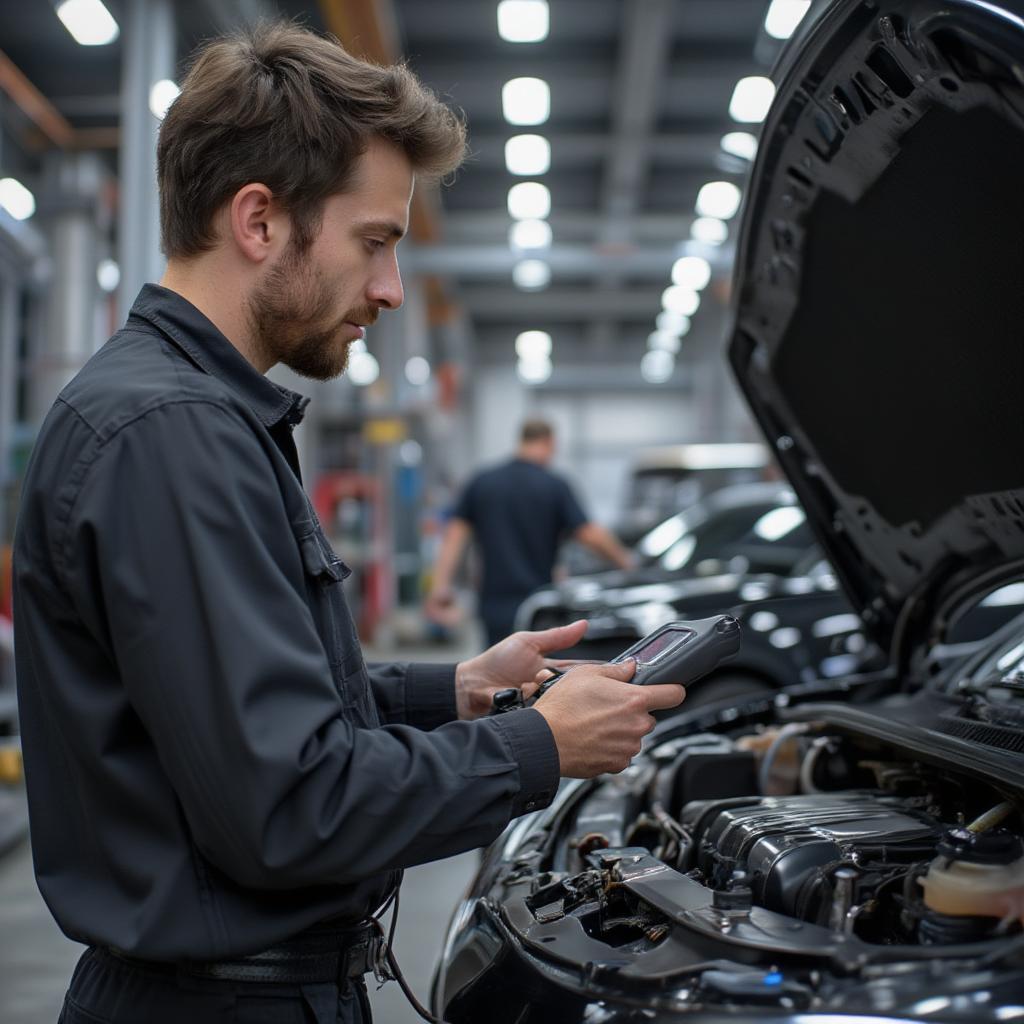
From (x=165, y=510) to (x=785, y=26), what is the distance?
354 inches

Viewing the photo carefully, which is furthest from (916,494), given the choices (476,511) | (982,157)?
(476,511)

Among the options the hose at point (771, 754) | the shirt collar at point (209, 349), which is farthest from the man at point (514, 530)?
the shirt collar at point (209, 349)

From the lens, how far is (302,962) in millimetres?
1289

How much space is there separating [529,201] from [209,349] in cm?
1406

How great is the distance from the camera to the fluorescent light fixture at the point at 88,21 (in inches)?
309

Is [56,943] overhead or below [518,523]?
below

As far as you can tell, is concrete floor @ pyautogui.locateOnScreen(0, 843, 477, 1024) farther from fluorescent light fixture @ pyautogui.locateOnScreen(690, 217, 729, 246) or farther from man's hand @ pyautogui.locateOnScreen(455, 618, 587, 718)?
fluorescent light fixture @ pyautogui.locateOnScreen(690, 217, 729, 246)

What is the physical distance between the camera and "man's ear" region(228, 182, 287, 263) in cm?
130

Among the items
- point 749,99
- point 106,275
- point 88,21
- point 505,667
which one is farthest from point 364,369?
point 505,667

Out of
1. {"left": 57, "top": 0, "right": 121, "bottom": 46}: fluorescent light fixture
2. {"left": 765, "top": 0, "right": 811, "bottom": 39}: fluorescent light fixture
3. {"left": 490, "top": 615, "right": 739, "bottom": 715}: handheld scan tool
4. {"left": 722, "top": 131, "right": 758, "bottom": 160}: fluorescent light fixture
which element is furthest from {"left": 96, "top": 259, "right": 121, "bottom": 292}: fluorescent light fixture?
{"left": 490, "top": 615, "right": 739, "bottom": 715}: handheld scan tool

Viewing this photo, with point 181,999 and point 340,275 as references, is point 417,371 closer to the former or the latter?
point 340,275

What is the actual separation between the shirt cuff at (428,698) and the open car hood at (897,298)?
1.03 meters

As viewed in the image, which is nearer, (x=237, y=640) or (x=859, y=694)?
(x=237, y=640)

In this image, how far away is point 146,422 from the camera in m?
1.15
